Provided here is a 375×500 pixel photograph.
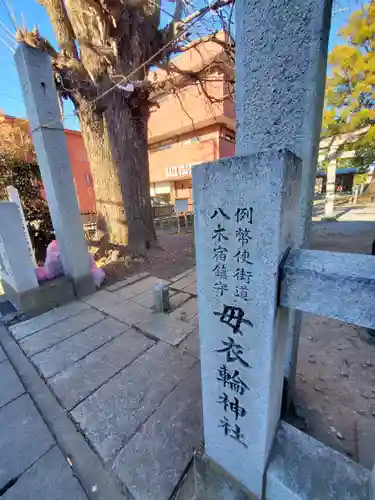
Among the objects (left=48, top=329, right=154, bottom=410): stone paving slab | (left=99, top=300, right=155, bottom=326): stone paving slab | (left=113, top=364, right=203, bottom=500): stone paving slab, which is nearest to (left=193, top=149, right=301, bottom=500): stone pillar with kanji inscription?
(left=113, top=364, right=203, bottom=500): stone paving slab

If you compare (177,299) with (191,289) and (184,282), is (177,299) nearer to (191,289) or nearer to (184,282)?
(191,289)

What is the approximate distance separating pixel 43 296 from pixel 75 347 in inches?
55.2

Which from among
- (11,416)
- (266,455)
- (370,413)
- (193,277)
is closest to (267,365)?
(266,455)

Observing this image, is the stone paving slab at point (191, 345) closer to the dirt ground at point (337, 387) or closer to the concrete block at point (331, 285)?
the dirt ground at point (337, 387)

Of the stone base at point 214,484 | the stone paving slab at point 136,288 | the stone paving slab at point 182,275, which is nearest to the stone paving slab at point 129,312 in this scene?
the stone paving slab at point 136,288

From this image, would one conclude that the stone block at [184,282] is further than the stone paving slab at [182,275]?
No

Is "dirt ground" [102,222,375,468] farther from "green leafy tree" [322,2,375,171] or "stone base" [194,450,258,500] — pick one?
"green leafy tree" [322,2,375,171]

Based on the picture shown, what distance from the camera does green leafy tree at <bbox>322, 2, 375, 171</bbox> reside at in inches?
400

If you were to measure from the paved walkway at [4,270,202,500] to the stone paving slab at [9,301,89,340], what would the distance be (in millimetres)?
15

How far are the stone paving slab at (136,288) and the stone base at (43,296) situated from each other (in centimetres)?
87

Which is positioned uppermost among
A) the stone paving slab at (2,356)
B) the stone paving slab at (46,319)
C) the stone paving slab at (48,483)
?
the stone paving slab at (46,319)

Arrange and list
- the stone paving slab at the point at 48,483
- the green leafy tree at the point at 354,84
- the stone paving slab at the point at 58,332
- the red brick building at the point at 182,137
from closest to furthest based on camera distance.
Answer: the stone paving slab at the point at 48,483
the stone paving slab at the point at 58,332
the green leafy tree at the point at 354,84
the red brick building at the point at 182,137

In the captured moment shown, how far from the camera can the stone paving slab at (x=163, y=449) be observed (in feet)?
4.48

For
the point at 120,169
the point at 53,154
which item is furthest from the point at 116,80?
the point at 53,154
